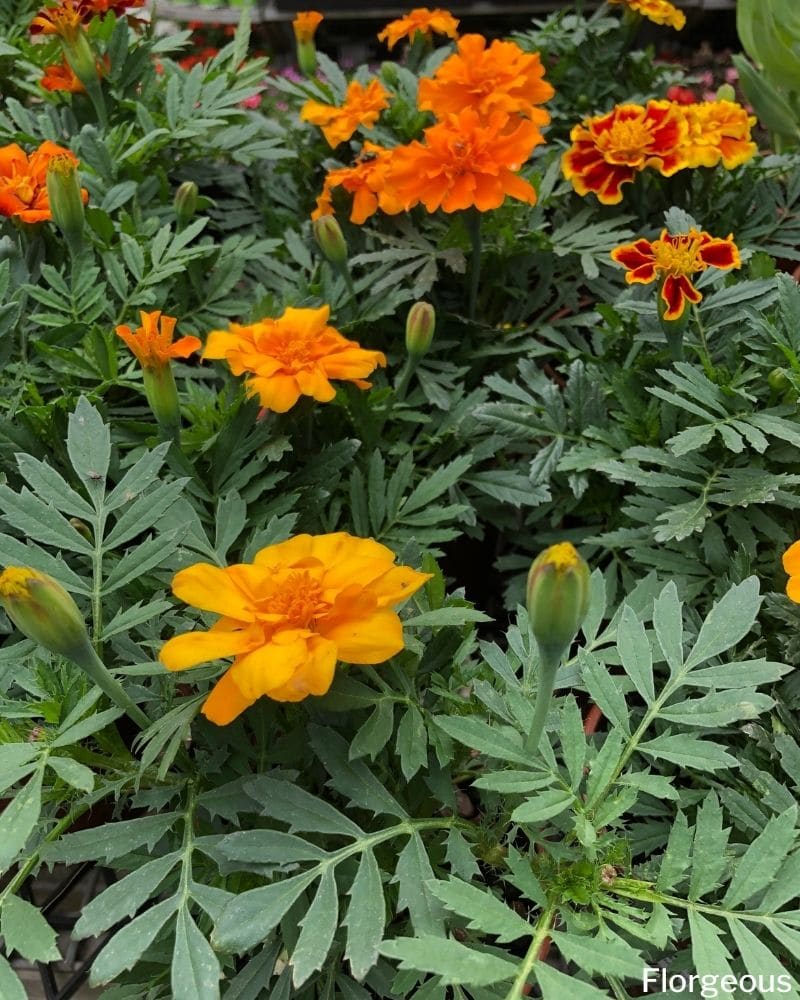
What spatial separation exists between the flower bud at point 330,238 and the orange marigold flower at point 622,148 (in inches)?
9.9

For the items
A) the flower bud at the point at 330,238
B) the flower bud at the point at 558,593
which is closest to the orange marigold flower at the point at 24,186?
the flower bud at the point at 330,238

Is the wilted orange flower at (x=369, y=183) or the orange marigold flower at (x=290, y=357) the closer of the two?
the orange marigold flower at (x=290, y=357)

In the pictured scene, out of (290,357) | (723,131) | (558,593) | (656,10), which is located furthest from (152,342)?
(656,10)

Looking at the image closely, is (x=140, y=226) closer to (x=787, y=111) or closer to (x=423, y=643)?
(x=423, y=643)

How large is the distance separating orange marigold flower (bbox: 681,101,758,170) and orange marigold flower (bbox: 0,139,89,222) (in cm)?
57

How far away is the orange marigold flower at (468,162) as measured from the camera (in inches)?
27.4

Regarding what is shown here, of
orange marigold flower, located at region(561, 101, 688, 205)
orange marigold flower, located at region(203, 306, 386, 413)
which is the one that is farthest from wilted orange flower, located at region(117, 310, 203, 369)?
orange marigold flower, located at region(561, 101, 688, 205)

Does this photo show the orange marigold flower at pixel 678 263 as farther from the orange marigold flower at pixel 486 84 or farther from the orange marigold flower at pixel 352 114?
the orange marigold flower at pixel 352 114

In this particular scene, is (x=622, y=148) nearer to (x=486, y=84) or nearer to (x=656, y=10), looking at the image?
(x=486, y=84)

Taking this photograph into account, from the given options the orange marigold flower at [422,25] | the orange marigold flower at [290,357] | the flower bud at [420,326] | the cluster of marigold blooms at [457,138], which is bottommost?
the flower bud at [420,326]

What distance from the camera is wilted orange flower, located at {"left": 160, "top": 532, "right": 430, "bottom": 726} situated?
1.21ft

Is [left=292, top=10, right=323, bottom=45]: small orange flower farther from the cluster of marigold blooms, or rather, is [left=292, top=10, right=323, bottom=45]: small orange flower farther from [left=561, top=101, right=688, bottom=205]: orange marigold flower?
[left=561, top=101, right=688, bottom=205]: orange marigold flower

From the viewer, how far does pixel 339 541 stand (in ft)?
1.44

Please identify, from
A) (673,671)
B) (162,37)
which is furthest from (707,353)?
(162,37)
